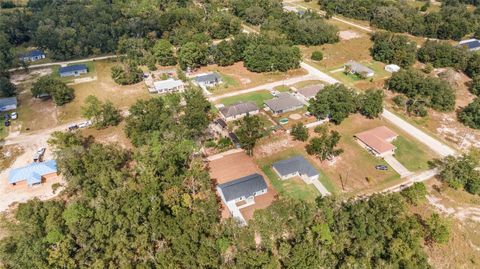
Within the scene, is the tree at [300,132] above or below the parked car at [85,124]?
above

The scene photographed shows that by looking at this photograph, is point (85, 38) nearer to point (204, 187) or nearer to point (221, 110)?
point (221, 110)

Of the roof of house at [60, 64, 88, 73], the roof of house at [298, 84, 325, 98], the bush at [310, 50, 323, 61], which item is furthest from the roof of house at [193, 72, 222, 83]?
the roof of house at [60, 64, 88, 73]

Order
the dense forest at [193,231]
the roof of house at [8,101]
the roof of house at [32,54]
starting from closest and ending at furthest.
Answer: the dense forest at [193,231] < the roof of house at [8,101] < the roof of house at [32,54]

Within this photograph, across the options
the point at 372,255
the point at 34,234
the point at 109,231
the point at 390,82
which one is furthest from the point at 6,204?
the point at 390,82

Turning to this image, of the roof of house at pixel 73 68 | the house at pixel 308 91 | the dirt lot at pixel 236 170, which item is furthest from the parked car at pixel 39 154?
the house at pixel 308 91

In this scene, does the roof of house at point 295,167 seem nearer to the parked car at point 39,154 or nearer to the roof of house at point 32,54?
the parked car at point 39,154
